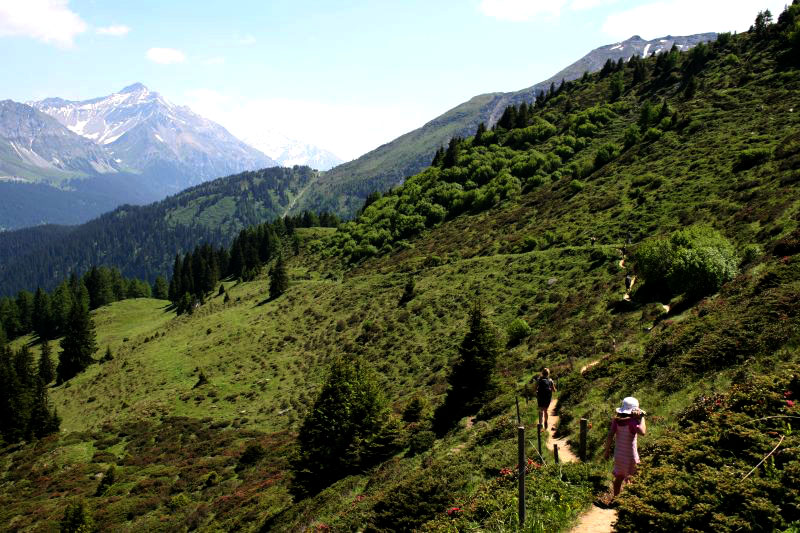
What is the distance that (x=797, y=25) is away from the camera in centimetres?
7125

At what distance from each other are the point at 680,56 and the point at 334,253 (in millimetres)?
89868

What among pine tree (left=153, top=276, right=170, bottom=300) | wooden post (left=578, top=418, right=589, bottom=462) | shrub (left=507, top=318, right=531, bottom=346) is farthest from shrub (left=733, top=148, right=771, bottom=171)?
pine tree (left=153, top=276, right=170, bottom=300)

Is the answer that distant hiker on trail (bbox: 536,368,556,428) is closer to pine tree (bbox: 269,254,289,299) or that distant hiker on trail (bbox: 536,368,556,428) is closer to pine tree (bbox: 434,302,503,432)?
pine tree (bbox: 434,302,503,432)

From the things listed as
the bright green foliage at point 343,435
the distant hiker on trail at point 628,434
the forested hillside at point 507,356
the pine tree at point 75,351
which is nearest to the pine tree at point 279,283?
the forested hillside at point 507,356

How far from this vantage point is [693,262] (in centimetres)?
2580

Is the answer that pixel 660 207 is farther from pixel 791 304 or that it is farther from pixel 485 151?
pixel 485 151

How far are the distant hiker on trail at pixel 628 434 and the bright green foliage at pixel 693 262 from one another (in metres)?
18.8

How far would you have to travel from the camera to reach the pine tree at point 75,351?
275ft

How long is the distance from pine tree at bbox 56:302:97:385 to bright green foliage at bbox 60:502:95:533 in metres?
66.6

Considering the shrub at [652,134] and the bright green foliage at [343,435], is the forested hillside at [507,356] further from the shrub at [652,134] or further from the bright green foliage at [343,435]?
the shrub at [652,134]

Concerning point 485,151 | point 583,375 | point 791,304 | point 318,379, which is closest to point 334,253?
point 485,151

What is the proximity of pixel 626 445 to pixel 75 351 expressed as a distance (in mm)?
99838

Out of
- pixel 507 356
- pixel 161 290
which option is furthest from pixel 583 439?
pixel 161 290

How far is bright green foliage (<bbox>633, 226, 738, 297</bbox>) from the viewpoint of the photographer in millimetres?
25234
